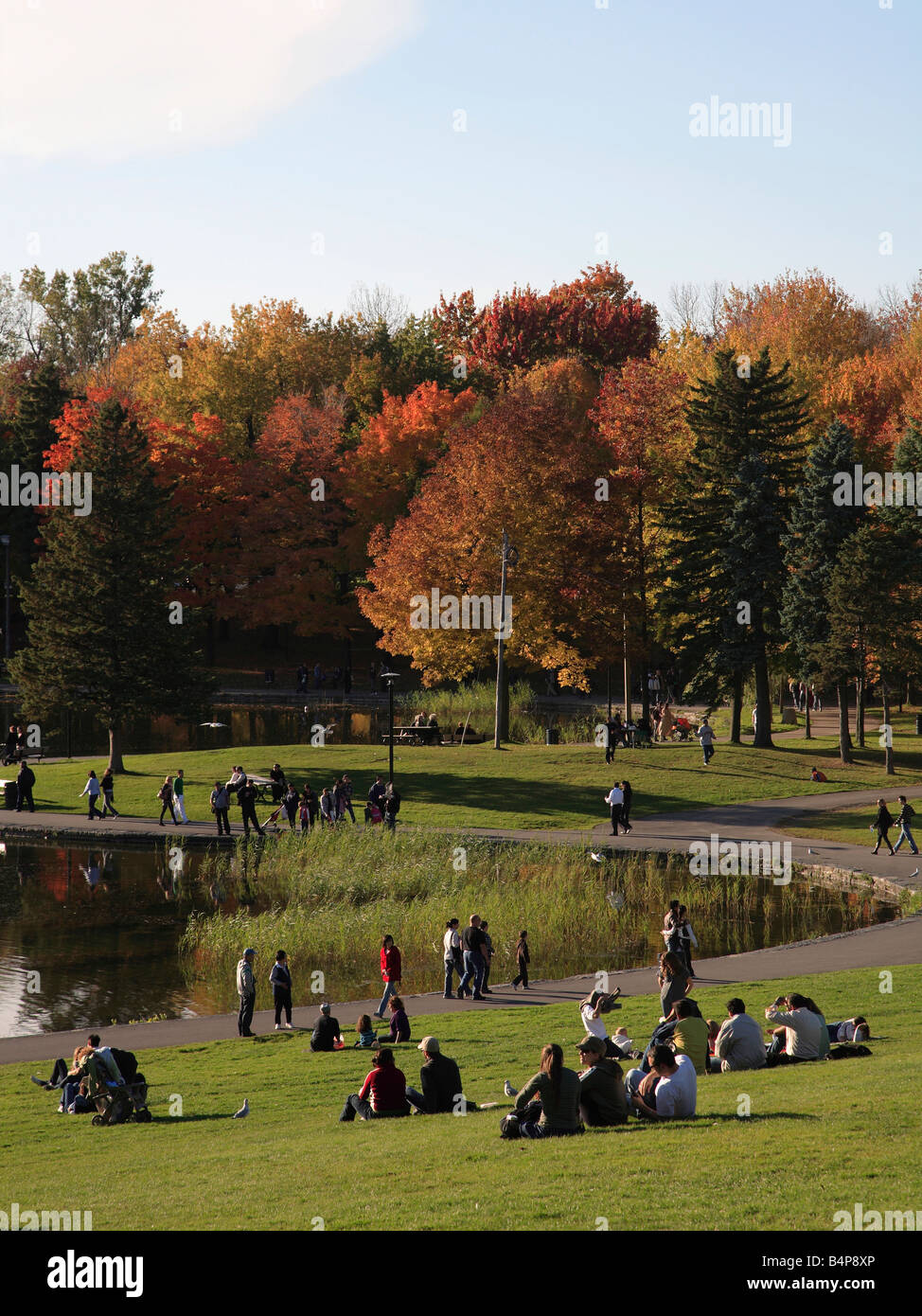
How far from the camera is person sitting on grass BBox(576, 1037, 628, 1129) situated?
11.7 m

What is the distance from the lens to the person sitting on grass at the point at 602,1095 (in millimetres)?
11703

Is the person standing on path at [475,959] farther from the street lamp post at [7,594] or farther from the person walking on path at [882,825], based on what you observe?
the street lamp post at [7,594]

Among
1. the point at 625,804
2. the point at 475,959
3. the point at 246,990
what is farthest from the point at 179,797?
the point at 246,990

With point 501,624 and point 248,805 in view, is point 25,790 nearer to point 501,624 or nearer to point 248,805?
point 248,805

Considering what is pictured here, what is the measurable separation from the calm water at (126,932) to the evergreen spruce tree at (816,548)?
57.4ft

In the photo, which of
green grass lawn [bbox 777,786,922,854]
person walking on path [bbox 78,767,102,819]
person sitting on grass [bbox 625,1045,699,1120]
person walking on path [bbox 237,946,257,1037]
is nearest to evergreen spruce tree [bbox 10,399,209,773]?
person walking on path [bbox 78,767,102,819]

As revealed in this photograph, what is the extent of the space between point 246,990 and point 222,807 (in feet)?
55.2

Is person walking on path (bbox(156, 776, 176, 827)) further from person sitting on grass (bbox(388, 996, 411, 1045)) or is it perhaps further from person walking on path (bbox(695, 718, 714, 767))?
person sitting on grass (bbox(388, 996, 411, 1045))

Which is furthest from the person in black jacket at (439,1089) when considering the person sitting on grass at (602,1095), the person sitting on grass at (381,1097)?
the person sitting on grass at (602,1095)

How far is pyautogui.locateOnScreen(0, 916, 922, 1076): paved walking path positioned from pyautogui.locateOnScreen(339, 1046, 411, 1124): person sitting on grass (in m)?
3.94

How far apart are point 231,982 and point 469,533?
27.2 metres

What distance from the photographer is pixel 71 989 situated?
21.0 m

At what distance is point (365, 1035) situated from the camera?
1702 cm

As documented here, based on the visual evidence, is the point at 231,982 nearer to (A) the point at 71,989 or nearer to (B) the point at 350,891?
(A) the point at 71,989
